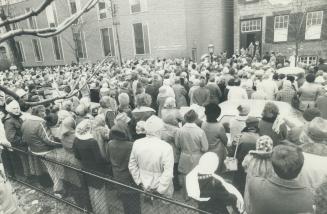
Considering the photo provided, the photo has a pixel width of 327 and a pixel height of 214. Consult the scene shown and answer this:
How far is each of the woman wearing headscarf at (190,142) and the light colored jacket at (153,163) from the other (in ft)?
2.16

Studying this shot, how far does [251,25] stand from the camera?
21703mm

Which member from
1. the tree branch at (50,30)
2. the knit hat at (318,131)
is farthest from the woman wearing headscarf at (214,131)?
the tree branch at (50,30)

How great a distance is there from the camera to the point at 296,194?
2.34 metres

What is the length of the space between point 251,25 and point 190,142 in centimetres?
1951

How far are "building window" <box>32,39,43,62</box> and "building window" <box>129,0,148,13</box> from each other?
16.0m

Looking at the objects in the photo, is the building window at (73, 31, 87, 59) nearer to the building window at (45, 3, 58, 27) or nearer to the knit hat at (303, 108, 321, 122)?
the building window at (45, 3, 58, 27)

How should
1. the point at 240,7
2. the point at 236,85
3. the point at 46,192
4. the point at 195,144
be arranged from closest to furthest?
the point at 195,144
the point at 46,192
the point at 236,85
the point at 240,7

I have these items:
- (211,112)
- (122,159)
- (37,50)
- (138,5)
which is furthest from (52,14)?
(211,112)

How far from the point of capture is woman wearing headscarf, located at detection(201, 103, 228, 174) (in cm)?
462

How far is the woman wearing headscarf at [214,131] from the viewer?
15.1 feet

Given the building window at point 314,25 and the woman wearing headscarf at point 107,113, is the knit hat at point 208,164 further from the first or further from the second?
the building window at point 314,25

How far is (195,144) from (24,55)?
38952 mm

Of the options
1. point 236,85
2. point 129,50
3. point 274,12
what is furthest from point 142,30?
point 236,85

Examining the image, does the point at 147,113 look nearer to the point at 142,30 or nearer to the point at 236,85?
the point at 236,85
